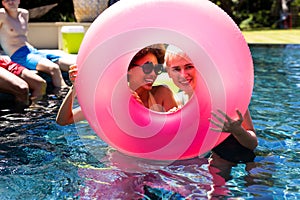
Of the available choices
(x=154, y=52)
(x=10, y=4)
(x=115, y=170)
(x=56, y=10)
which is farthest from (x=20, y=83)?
(x=56, y=10)

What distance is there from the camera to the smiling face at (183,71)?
2.55m

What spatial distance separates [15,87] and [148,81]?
3.01 m

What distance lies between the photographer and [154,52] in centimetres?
274

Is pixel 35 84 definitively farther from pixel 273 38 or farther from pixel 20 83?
pixel 273 38

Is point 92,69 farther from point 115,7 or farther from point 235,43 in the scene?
point 235,43

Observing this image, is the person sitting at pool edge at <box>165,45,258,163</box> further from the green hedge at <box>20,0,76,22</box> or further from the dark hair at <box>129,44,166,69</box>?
the green hedge at <box>20,0,76,22</box>

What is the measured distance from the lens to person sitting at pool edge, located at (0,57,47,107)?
5.32m

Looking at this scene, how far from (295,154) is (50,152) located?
5.92ft

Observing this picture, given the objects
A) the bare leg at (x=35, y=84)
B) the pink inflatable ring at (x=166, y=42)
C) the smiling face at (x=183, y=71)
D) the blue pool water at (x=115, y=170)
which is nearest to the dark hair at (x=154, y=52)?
the smiling face at (x=183, y=71)

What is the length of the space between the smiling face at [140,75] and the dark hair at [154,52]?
2 cm

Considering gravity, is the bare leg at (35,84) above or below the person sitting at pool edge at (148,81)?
below

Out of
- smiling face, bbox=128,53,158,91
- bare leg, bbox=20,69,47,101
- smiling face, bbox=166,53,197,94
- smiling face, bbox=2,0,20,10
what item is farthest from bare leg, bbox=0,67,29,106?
smiling face, bbox=166,53,197,94

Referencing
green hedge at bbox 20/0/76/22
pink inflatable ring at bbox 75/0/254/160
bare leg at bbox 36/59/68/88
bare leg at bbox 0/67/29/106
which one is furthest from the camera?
green hedge at bbox 20/0/76/22

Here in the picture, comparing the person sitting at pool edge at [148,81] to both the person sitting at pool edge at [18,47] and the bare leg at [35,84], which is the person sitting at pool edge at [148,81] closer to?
the bare leg at [35,84]
